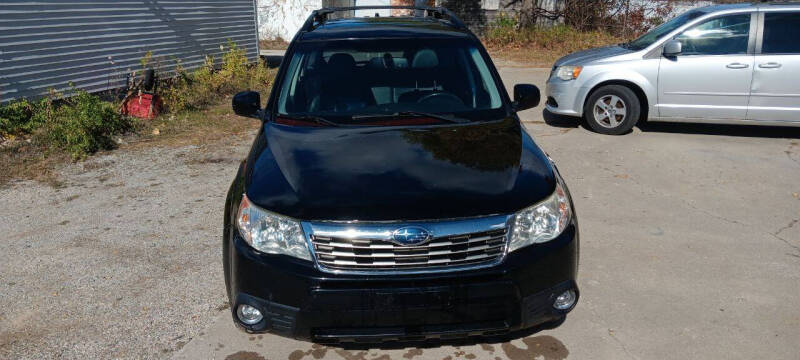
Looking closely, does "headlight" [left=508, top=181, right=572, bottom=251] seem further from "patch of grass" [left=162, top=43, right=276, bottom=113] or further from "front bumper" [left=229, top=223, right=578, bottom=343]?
"patch of grass" [left=162, top=43, right=276, bottom=113]

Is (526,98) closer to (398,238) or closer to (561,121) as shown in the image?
(398,238)

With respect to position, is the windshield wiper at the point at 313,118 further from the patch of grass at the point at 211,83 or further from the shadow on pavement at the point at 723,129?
the patch of grass at the point at 211,83

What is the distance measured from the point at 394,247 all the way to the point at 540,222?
713 mm

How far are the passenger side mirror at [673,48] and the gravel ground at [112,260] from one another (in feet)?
17.3

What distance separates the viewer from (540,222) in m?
2.87

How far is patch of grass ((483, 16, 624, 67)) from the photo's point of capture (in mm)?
16734

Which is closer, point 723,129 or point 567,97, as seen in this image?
point 567,97

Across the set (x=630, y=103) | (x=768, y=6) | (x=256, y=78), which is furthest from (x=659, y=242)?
(x=256, y=78)

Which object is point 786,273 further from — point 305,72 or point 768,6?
point 768,6

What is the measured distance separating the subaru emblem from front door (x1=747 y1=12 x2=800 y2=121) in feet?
21.4

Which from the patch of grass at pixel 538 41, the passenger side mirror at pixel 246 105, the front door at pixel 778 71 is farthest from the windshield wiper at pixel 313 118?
the patch of grass at pixel 538 41

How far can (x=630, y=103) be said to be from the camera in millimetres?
7879

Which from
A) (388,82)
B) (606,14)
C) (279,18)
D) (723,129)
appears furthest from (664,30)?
(279,18)

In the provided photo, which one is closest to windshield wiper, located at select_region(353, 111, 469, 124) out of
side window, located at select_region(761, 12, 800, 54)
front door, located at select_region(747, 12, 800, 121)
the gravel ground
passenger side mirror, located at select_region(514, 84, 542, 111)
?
passenger side mirror, located at select_region(514, 84, 542, 111)
